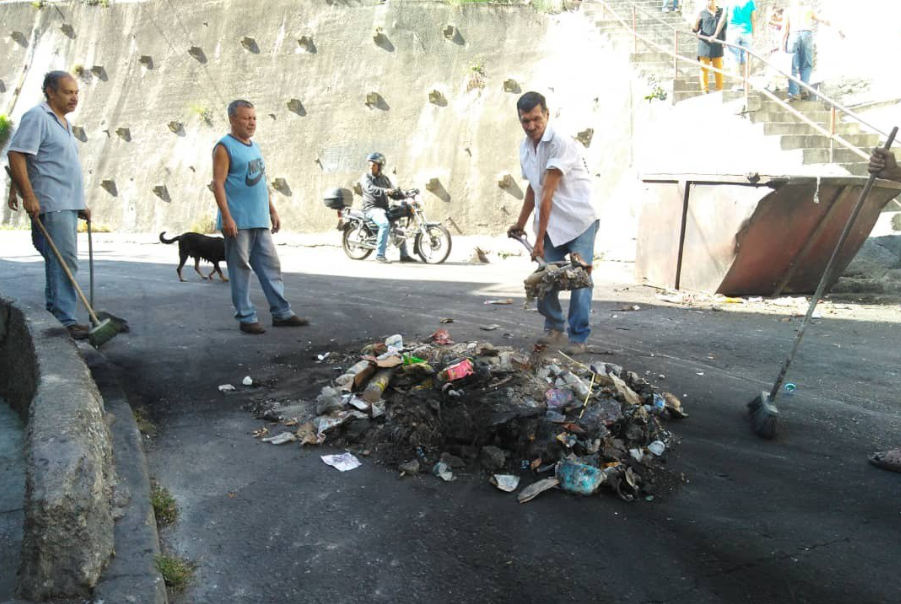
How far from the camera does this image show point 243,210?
5887 mm

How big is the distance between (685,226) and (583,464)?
18.8 ft

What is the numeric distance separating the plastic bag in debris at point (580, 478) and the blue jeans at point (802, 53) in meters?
10.5

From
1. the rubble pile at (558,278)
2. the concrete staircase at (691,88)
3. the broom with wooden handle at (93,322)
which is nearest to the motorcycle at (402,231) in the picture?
the concrete staircase at (691,88)

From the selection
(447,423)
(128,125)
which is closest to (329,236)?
(128,125)

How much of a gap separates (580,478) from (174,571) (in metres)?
1.64

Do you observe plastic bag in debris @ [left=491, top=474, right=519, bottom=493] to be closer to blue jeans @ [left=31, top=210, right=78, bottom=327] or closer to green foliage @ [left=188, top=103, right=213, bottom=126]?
blue jeans @ [left=31, top=210, right=78, bottom=327]

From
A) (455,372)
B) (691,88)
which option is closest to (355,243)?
(691,88)

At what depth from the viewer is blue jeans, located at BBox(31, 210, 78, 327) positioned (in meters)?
5.20

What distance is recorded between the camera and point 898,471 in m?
3.42

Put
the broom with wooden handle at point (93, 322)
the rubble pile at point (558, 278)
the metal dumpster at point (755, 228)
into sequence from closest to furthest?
the rubble pile at point (558, 278) < the broom with wooden handle at point (93, 322) < the metal dumpster at point (755, 228)

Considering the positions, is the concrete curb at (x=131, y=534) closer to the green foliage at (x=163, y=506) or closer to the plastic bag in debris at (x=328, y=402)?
the green foliage at (x=163, y=506)

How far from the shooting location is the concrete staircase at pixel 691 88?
33.3 feet

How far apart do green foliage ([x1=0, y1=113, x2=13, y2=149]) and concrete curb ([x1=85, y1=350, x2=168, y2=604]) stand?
24.6 m

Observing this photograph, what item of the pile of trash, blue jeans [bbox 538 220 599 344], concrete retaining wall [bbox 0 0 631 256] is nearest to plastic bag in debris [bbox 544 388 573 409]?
the pile of trash
